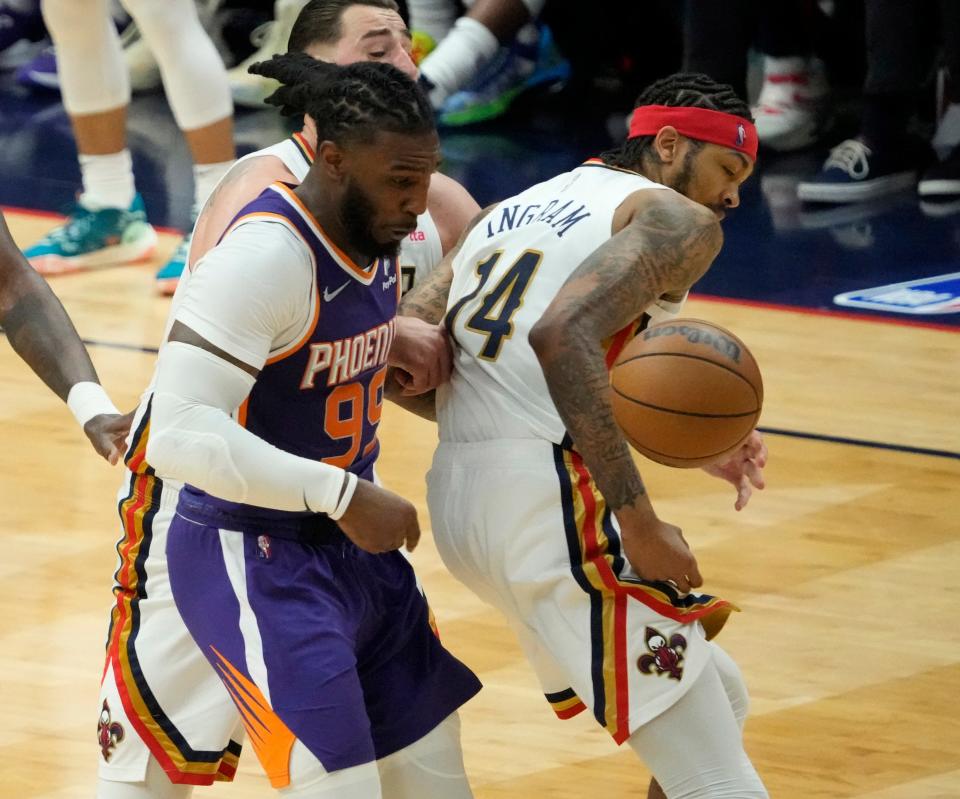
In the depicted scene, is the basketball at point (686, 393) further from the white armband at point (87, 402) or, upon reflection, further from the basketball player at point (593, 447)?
the white armband at point (87, 402)

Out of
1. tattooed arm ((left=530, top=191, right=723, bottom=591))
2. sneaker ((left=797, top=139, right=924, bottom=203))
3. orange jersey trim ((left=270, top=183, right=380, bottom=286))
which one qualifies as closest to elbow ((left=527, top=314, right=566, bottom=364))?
tattooed arm ((left=530, top=191, right=723, bottom=591))

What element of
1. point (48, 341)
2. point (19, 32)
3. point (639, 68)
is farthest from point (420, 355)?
A: point (19, 32)

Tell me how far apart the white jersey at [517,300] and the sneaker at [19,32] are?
7.92m

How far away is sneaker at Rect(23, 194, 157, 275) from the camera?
22.8 feet

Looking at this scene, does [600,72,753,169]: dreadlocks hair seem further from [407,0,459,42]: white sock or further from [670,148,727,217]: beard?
[407,0,459,42]: white sock

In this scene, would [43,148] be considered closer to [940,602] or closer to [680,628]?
[940,602]

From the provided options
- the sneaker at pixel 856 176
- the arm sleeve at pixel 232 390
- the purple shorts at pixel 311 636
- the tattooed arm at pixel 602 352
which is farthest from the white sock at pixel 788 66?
the arm sleeve at pixel 232 390

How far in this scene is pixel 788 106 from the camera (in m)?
8.70

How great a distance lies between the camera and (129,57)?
10.0m

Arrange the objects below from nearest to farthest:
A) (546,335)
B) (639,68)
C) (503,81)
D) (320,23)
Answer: (546,335) < (320,23) < (503,81) < (639,68)

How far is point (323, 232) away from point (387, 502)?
1.36 ft

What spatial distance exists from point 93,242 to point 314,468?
4618 millimetres

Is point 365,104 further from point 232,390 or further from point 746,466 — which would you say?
point 746,466

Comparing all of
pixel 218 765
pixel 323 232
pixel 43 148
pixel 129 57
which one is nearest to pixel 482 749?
pixel 218 765
